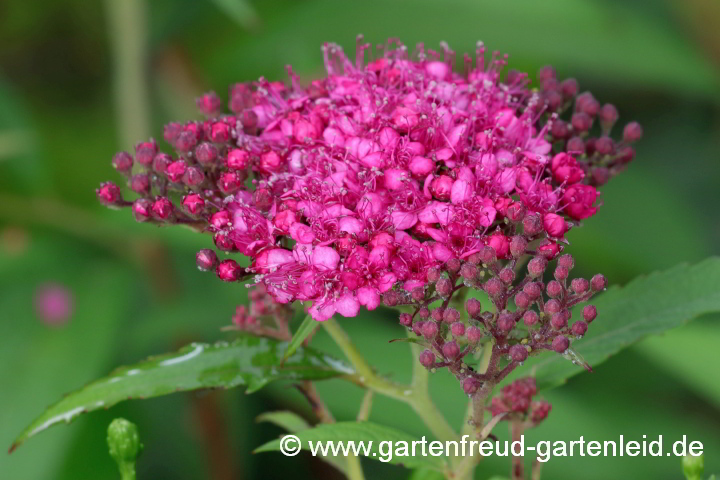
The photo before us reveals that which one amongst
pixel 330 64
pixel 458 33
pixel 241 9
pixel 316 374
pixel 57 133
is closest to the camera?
pixel 316 374

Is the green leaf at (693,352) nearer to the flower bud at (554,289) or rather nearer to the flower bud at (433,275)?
the flower bud at (554,289)

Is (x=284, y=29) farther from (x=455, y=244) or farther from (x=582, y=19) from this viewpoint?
(x=455, y=244)

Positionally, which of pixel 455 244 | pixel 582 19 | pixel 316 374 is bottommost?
pixel 316 374

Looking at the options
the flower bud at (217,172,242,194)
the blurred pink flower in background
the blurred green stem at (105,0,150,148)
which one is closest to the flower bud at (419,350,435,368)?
the flower bud at (217,172,242,194)

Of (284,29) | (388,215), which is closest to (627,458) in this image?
(388,215)

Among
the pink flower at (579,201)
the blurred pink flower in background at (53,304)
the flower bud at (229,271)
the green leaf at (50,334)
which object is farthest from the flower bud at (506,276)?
the blurred pink flower in background at (53,304)

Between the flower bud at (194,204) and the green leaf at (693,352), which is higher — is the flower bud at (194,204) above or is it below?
below
